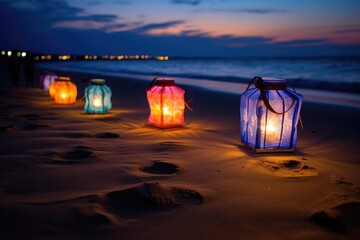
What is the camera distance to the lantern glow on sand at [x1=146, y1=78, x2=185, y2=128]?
462cm

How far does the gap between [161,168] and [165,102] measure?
1839mm

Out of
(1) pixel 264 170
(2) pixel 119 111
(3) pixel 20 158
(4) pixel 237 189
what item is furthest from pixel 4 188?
(2) pixel 119 111

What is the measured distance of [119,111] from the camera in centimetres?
656

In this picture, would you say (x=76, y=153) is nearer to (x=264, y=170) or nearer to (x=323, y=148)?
(x=264, y=170)

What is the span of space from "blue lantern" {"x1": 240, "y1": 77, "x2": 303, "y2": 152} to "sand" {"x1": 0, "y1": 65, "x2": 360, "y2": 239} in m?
0.14

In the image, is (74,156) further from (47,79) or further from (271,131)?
(47,79)

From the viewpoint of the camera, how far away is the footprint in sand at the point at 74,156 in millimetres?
3072

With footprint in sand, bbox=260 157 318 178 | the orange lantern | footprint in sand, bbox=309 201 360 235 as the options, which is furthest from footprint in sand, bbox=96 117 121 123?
footprint in sand, bbox=309 201 360 235

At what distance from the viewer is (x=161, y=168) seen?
293 cm

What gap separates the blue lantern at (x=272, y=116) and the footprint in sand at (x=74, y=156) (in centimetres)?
171

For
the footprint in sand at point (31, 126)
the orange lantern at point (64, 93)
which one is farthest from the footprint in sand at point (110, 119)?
the orange lantern at point (64, 93)

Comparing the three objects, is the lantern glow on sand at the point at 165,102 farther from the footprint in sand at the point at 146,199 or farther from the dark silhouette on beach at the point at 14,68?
the dark silhouette on beach at the point at 14,68

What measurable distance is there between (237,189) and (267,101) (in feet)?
3.84

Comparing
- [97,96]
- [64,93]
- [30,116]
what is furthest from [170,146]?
[64,93]
